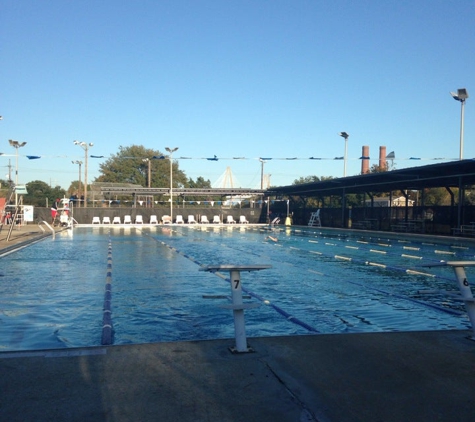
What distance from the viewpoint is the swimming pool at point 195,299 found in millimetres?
6520

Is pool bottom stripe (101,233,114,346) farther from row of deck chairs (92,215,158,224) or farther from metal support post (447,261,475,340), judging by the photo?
row of deck chairs (92,215,158,224)

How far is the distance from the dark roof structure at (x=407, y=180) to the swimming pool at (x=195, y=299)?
476 inches

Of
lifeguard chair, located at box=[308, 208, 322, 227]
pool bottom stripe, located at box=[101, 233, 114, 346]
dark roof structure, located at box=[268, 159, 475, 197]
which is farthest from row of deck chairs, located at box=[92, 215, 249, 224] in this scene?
pool bottom stripe, located at box=[101, 233, 114, 346]

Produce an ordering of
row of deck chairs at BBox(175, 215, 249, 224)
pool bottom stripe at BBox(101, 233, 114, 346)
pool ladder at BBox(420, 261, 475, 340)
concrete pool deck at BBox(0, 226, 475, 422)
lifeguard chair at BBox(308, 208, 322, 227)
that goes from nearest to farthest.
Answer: concrete pool deck at BBox(0, 226, 475, 422)
pool ladder at BBox(420, 261, 475, 340)
pool bottom stripe at BBox(101, 233, 114, 346)
lifeguard chair at BBox(308, 208, 322, 227)
row of deck chairs at BBox(175, 215, 249, 224)

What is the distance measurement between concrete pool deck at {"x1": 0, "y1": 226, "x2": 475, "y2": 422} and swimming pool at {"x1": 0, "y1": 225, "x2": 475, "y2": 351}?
3.33 ft

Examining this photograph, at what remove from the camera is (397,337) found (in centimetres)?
552

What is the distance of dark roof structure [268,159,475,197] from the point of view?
2589 centimetres

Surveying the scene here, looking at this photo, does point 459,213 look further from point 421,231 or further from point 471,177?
point 421,231

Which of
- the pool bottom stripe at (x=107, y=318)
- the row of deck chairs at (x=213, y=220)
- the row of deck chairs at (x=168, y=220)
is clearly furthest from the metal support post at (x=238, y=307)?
the row of deck chairs at (x=213, y=220)

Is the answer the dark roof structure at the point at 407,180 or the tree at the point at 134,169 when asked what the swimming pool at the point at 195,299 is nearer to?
the dark roof structure at the point at 407,180

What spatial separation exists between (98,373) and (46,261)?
11.5 metres

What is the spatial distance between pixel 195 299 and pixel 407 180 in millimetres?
24510

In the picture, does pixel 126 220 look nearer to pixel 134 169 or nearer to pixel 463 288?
pixel 134 169

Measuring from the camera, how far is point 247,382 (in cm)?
402
